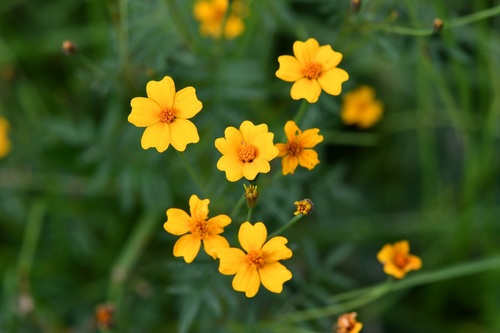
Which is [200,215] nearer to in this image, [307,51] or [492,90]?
[307,51]

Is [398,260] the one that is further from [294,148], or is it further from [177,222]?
[177,222]

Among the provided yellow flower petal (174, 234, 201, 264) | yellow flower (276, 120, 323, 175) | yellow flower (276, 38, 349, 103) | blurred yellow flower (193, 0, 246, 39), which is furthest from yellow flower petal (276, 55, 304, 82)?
blurred yellow flower (193, 0, 246, 39)

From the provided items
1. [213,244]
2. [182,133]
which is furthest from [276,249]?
[182,133]

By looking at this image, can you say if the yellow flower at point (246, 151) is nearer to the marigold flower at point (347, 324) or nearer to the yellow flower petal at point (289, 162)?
the yellow flower petal at point (289, 162)

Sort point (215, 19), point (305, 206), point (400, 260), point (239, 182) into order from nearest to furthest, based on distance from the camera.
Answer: point (305, 206)
point (400, 260)
point (239, 182)
point (215, 19)

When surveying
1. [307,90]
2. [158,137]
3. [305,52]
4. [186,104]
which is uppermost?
[305,52]

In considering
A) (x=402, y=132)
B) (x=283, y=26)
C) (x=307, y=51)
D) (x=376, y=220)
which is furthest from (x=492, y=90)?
(x=307, y=51)

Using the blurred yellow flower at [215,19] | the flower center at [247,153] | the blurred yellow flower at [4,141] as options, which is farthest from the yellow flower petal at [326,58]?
the blurred yellow flower at [4,141]

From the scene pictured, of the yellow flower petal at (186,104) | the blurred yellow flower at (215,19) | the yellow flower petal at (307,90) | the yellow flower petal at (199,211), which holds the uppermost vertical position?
the blurred yellow flower at (215,19)
